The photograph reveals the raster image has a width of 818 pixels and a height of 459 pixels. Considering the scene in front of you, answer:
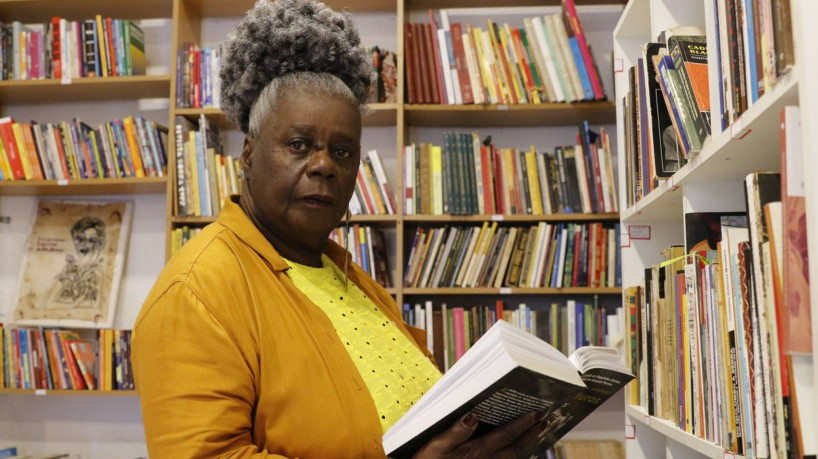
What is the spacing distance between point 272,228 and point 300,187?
108 mm

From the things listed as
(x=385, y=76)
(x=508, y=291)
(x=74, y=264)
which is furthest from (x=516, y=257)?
(x=74, y=264)

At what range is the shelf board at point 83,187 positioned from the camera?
291cm

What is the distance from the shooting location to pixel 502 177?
2840 mm

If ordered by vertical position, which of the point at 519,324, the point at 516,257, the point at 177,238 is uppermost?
the point at 177,238

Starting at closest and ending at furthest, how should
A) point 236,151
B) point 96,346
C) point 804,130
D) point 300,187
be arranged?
point 804,130 → point 300,187 → point 96,346 → point 236,151

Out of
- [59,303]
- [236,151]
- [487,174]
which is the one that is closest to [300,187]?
[487,174]

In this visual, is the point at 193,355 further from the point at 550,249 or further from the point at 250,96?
the point at 550,249

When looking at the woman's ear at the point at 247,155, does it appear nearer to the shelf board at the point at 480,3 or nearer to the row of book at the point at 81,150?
the row of book at the point at 81,150

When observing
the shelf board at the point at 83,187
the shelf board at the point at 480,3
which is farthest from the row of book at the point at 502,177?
the shelf board at the point at 83,187

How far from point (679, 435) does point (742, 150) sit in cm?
55

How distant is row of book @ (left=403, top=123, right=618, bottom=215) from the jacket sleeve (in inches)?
69.6

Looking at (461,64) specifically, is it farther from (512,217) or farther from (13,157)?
(13,157)

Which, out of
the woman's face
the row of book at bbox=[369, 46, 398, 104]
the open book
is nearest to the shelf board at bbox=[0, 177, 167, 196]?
the row of book at bbox=[369, 46, 398, 104]

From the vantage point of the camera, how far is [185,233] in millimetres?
2842
